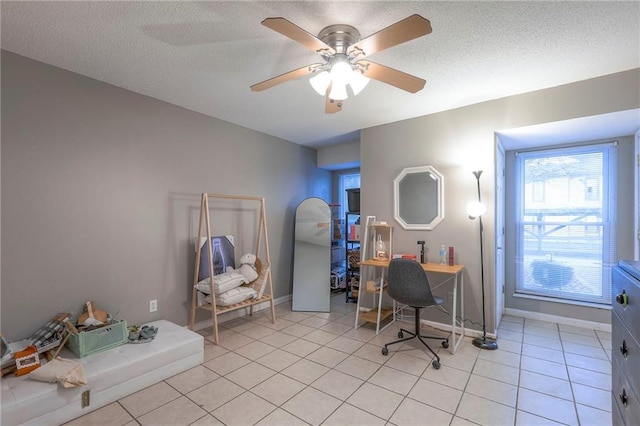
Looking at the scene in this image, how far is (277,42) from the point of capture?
6.64ft

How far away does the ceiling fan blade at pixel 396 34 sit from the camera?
1.37 m

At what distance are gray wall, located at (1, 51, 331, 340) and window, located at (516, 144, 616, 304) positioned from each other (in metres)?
3.65

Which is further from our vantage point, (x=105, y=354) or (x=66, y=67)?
(x=66, y=67)

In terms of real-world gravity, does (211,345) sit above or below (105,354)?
below

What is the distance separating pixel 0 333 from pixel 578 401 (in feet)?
13.1

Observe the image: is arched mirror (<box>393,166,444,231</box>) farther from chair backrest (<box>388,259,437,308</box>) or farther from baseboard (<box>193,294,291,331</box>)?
baseboard (<box>193,294,291,331</box>)

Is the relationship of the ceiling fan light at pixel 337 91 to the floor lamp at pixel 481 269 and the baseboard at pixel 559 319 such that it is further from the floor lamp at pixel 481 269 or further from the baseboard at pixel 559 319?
the baseboard at pixel 559 319

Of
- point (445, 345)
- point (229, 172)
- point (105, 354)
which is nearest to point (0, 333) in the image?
point (105, 354)

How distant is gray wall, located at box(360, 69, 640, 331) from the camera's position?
8.41 feet

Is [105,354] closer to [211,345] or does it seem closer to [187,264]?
[211,345]

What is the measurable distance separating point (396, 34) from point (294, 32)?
518 mm

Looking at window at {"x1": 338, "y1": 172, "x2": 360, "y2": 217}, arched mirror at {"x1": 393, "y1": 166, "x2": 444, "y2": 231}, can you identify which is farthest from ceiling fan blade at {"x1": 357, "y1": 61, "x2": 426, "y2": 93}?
window at {"x1": 338, "y1": 172, "x2": 360, "y2": 217}

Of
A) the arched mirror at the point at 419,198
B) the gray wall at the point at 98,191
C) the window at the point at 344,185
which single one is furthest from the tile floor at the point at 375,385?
the window at the point at 344,185

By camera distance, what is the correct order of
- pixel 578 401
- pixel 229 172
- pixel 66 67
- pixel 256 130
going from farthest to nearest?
pixel 256 130, pixel 229 172, pixel 66 67, pixel 578 401
